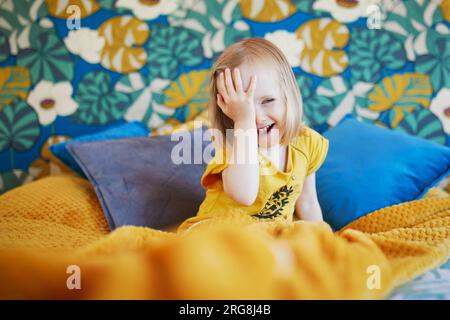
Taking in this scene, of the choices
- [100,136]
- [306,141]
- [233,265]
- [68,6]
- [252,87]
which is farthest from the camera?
[68,6]

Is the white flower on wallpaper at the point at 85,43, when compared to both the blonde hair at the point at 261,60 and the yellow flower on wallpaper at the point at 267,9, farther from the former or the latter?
the blonde hair at the point at 261,60

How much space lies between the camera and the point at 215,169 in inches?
41.3

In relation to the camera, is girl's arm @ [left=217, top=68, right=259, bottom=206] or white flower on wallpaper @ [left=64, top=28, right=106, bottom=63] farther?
white flower on wallpaper @ [left=64, top=28, right=106, bottom=63]

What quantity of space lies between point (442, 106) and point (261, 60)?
111cm

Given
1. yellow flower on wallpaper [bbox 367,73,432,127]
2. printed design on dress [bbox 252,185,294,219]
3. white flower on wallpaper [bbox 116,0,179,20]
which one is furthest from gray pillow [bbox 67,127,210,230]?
yellow flower on wallpaper [bbox 367,73,432,127]

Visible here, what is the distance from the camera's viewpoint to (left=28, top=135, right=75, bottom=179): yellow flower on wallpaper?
5.77ft

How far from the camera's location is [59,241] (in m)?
1.02

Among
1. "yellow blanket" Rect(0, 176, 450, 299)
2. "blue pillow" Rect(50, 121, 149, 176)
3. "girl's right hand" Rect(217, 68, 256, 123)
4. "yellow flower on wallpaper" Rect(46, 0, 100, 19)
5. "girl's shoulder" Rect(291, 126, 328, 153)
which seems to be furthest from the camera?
"yellow flower on wallpaper" Rect(46, 0, 100, 19)

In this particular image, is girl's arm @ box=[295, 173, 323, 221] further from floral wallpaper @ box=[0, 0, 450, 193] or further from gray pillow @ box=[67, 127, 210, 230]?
floral wallpaper @ box=[0, 0, 450, 193]

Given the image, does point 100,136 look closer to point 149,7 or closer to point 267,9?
point 149,7

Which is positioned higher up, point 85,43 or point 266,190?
point 85,43

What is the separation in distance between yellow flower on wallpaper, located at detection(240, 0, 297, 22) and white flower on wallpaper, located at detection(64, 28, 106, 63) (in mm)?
618

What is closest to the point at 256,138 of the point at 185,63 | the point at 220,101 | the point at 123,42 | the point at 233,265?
the point at 220,101

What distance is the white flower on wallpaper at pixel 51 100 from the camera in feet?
5.69
